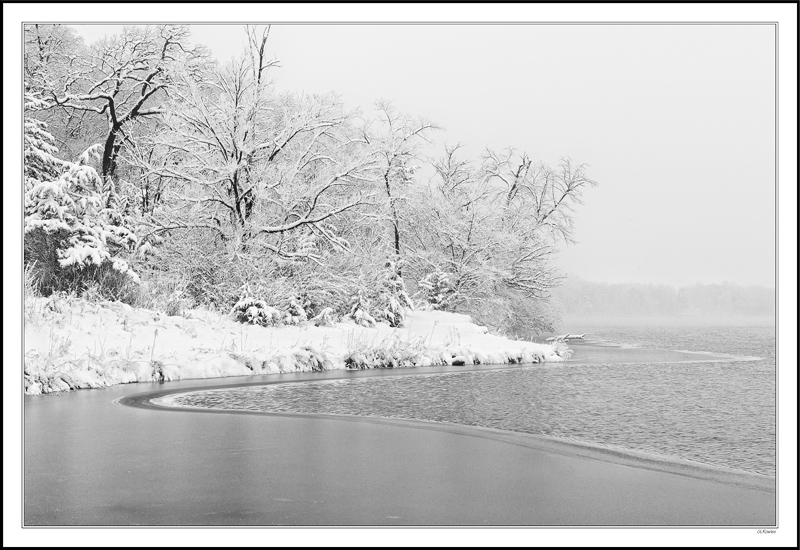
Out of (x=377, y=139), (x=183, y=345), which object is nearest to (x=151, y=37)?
(x=377, y=139)

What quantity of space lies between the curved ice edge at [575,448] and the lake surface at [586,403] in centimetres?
27

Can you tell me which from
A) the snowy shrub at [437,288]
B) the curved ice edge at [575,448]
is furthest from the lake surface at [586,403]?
the snowy shrub at [437,288]

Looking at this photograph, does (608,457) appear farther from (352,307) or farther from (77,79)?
(77,79)

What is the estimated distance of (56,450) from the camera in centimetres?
786

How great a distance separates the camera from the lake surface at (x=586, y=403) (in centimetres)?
914

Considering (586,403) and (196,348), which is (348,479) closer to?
(586,403)

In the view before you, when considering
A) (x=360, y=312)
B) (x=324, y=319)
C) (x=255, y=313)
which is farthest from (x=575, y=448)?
(x=360, y=312)

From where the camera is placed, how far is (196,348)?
58.3 feet

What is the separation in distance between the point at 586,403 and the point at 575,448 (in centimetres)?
436

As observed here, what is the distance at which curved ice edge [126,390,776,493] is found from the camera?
708cm

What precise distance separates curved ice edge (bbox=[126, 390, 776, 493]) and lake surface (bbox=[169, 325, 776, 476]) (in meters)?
0.27

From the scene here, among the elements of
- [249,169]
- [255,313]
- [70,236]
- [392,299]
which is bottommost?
[255,313]

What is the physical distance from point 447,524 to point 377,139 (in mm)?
30999

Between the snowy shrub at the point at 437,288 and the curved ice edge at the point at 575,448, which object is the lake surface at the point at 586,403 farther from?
the snowy shrub at the point at 437,288
